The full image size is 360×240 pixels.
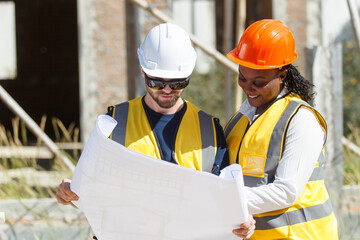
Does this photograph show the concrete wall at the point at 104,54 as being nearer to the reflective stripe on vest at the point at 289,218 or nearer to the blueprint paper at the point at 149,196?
the reflective stripe on vest at the point at 289,218

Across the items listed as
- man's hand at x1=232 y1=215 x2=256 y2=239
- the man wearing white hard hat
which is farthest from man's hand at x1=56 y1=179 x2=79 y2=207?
man's hand at x1=232 y1=215 x2=256 y2=239

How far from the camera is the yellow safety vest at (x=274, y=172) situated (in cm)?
192

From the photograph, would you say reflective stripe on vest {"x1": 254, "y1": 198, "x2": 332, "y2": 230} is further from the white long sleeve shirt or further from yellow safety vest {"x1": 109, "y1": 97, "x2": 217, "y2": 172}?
yellow safety vest {"x1": 109, "y1": 97, "x2": 217, "y2": 172}

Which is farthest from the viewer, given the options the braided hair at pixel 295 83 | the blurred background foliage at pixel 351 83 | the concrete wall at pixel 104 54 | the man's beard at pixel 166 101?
the blurred background foliage at pixel 351 83

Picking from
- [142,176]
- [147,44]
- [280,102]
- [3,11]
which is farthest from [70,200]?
[3,11]

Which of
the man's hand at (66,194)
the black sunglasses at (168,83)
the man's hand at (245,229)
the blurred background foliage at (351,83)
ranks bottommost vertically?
the blurred background foliage at (351,83)

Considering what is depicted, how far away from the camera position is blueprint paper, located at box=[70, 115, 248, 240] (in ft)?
5.46

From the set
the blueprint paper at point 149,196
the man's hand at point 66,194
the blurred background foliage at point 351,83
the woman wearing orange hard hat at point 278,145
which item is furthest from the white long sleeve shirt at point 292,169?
the blurred background foliage at point 351,83

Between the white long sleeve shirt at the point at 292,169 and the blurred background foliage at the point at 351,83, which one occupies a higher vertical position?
the white long sleeve shirt at the point at 292,169

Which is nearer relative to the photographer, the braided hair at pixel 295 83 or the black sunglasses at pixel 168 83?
the black sunglasses at pixel 168 83

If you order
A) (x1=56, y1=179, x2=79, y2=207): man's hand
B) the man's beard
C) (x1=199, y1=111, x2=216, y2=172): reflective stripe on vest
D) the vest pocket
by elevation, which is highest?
the man's beard

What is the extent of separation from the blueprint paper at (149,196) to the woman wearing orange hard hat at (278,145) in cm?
18

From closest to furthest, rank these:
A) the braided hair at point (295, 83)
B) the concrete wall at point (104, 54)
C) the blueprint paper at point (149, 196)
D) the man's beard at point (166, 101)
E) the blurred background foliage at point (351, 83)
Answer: the blueprint paper at point (149, 196)
the man's beard at point (166, 101)
the braided hair at point (295, 83)
the concrete wall at point (104, 54)
the blurred background foliage at point (351, 83)

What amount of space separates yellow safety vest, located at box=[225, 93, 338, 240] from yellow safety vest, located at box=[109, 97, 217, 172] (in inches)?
4.6
